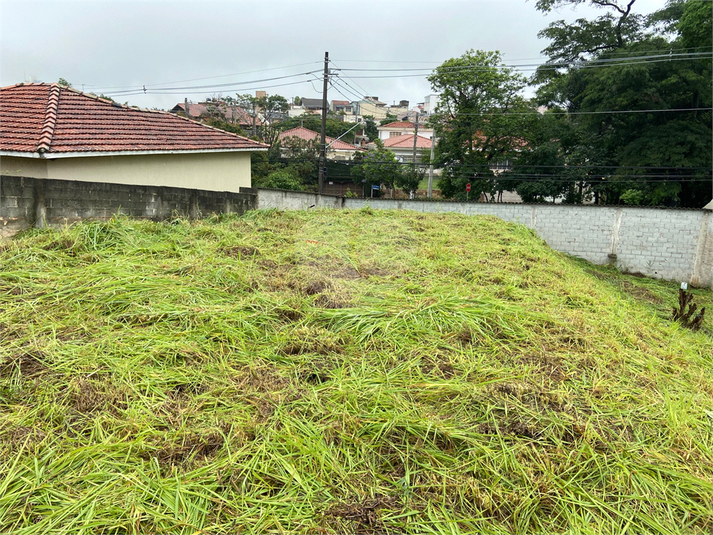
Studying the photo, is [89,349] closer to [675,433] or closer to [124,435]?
[124,435]

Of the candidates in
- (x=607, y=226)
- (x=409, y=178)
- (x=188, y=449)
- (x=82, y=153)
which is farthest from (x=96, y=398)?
(x=409, y=178)

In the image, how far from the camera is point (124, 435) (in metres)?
1.50

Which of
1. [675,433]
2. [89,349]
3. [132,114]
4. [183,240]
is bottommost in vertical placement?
[675,433]

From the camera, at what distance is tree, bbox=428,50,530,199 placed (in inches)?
655

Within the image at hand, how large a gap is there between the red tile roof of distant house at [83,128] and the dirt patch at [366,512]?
242 inches

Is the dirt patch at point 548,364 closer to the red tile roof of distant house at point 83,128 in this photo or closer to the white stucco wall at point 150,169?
the white stucco wall at point 150,169

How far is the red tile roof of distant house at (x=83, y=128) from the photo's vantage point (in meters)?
5.70

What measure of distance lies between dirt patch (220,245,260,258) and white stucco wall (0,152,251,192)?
3.47 meters

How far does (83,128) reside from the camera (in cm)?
663

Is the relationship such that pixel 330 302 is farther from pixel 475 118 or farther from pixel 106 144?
pixel 475 118

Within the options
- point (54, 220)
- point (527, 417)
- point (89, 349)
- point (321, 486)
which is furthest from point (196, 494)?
point (54, 220)

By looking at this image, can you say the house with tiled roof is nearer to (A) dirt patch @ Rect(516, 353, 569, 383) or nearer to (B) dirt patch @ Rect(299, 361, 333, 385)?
(B) dirt patch @ Rect(299, 361, 333, 385)

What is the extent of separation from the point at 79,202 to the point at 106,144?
3.08m

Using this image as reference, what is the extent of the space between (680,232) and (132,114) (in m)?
11.7
